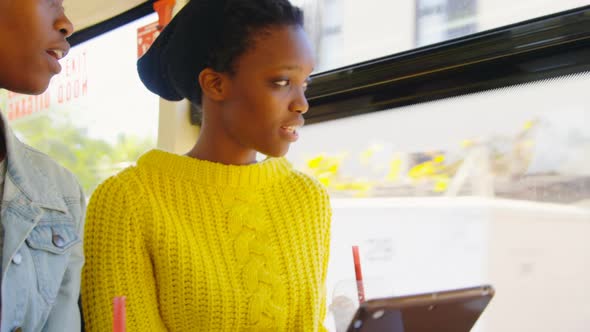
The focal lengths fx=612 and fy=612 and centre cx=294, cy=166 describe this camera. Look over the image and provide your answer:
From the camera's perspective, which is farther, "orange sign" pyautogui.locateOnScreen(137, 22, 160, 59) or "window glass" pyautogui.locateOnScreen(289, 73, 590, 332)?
"orange sign" pyautogui.locateOnScreen(137, 22, 160, 59)

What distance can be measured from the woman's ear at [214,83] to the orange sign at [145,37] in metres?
1.31

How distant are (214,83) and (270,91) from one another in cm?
12

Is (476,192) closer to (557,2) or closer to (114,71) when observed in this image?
(557,2)

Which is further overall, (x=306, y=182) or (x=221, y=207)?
(x=306, y=182)

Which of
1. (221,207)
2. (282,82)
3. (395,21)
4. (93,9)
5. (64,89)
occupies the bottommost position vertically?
(221,207)

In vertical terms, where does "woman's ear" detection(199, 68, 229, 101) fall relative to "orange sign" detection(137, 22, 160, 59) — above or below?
below

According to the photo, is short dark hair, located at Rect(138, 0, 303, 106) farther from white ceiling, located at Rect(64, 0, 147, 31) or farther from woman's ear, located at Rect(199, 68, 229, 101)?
white ceiling, located at Rect(64, 0, 147, 31)

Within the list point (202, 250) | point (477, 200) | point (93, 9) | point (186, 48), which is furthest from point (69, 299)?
point (93, 9)

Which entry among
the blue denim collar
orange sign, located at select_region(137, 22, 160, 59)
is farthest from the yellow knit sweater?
orange sign, located at select_region(137, 22, 160, 59)

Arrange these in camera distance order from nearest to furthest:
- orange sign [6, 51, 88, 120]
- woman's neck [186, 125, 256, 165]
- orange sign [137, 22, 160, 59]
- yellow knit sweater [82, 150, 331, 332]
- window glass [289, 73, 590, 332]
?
1. yellow knit sweater [82, 150, 331, 332]
2. woman's neck [186, 125, 256, 165]
3. window glass [289, 73, 590, 332]
4. orange sign [137, 22, 160, 59]
5. orange sign [6, 51, 88, 120]

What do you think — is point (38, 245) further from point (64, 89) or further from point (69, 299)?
point (64, 89)

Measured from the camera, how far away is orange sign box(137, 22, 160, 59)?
2.36m

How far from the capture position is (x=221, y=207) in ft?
3.65

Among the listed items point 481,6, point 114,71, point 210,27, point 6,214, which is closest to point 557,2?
point 481,6
